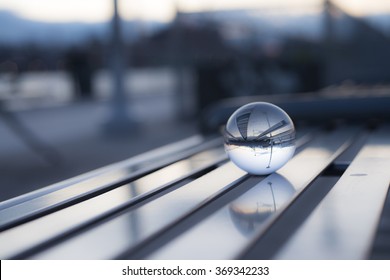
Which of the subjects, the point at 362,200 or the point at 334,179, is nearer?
the point at 362,200

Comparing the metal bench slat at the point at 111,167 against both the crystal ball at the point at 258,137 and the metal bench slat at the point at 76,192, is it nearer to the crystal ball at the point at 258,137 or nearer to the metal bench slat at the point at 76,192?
the metal bench slat at the point at 76,192

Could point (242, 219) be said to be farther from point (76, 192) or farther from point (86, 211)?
point (76, 192)

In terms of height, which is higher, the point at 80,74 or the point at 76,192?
the point at 76,192

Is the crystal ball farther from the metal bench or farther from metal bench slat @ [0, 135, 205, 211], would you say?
metal bench slat @ [0, 135, 205, 211]

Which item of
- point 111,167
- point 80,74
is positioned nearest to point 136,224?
point 111,167
